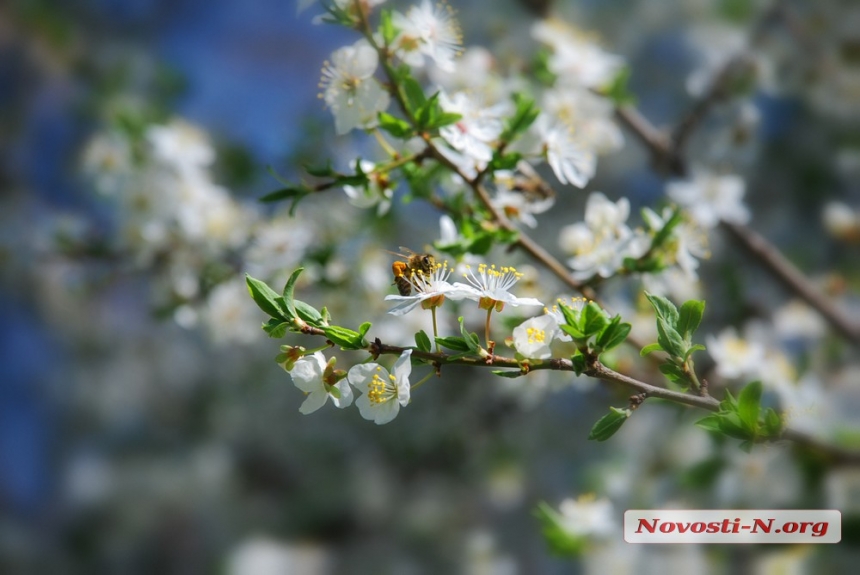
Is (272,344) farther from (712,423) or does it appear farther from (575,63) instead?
(712,423)

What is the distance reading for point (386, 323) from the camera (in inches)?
28.5

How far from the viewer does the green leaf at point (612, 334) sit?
0.32 metres

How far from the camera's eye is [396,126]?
44 centimetres

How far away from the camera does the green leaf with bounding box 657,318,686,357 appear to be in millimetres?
340

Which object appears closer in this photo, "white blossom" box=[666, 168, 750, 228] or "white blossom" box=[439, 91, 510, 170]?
"white blossom" box=[439, 91, 510, 170]

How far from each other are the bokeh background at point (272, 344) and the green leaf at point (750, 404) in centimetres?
62

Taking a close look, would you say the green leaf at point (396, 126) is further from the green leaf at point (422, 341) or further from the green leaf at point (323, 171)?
the green leaf at point (422, 341)

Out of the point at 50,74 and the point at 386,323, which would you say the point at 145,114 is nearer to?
the point at 50,74

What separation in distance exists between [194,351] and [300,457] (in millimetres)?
253

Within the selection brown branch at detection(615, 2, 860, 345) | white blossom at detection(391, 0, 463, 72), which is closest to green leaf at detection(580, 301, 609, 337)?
white blossom at detection(391, 0, 463, 72)

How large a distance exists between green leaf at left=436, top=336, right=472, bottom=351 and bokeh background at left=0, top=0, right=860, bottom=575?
0.66 m

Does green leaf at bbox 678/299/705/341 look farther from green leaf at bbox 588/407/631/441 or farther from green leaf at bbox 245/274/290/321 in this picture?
green leaf at bbox 245/274/290/321

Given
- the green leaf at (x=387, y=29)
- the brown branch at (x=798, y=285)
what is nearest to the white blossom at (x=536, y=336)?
the green leaf at (x=387, y=29)

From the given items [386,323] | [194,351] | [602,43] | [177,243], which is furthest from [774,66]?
[194,351]
